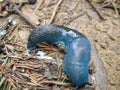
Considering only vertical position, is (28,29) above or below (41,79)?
above

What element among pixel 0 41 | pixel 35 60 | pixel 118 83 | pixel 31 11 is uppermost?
pixel 31 11

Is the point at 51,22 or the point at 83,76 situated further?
the point at 51,22

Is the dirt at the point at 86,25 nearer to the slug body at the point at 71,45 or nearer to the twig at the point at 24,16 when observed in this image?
the twig at the point at 24,16

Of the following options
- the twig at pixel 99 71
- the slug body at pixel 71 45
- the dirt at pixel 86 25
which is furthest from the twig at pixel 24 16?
the twig at pixel 99 71

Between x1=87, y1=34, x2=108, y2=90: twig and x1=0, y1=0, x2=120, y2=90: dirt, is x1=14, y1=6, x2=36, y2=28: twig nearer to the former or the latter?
x1=0, y1=0, x2=120, y2=90: dirt

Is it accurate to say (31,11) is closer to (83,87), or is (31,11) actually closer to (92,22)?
(92,22)

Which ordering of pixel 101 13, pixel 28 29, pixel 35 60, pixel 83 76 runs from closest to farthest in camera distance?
pixel 83 76, pixel 35 60, pixel 28 29, pixel 101 13

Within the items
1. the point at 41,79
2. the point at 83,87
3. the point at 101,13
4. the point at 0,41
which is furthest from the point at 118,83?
the point at 0,41

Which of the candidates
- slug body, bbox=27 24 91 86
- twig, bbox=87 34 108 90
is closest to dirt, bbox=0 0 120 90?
twig, bbox=87 34 108 90

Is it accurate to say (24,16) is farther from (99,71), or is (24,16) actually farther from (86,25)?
(99,71)
